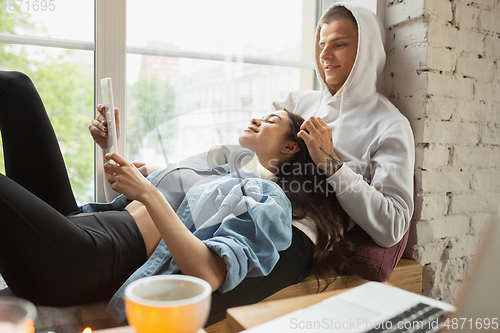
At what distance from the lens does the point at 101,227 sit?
0.74 metres

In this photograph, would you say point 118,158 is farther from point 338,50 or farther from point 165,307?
point 338,50

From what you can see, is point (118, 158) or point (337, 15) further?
point (337, 15)

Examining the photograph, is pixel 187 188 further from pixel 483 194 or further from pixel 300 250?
pixel 483 194

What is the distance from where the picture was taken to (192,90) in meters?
1.00

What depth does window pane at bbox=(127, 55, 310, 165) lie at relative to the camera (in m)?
0.79

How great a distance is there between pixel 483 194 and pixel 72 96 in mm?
1151

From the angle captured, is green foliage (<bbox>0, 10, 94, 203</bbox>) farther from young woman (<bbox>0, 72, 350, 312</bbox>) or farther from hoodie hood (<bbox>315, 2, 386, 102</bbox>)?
hoodie hood (<bbox>315, 2, 386, 102</bbox>)

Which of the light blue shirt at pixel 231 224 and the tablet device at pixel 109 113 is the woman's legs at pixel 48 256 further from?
the tablet device at pixel 109 113

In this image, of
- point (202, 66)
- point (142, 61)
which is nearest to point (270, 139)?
point (202, 66)

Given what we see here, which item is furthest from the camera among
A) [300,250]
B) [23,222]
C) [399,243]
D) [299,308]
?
[399,243]

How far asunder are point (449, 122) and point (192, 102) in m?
0.74

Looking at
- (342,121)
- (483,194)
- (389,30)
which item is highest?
(389,30)

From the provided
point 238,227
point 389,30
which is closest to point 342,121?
point 389,30

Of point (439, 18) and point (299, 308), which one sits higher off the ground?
point (439, 18)
